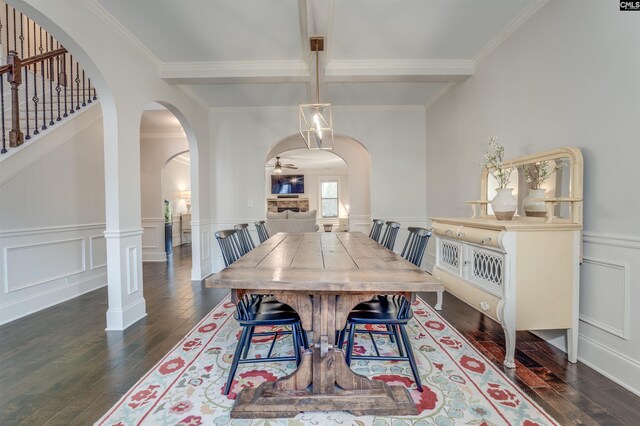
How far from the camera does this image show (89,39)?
2.38 metres

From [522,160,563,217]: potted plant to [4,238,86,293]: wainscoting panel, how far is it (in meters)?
4.75

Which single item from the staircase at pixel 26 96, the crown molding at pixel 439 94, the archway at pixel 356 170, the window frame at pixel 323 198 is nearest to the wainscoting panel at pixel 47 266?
the staircase at pixel 26 96

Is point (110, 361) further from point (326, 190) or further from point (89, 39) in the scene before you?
point (326, 190)

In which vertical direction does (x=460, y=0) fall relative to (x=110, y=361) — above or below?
above

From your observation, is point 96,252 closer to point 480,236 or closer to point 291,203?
point 480,236

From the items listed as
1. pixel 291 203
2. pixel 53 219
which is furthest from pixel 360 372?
pixel 291 203

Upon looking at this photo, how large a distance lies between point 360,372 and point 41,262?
11.8 ft

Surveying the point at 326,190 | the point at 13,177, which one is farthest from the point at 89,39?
the point at 326,190

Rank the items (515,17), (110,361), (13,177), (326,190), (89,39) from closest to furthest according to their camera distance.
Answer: (110,361) → (89,39) → (515,17) → (13,177) → (326,190)

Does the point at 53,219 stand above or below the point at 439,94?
below

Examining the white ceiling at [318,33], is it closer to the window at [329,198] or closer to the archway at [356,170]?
the archway at [356,170]

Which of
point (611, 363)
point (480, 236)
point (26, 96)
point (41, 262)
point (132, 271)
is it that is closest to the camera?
point (611, 363)

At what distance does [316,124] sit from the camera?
2.91 metres

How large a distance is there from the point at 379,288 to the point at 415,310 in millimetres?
1998
